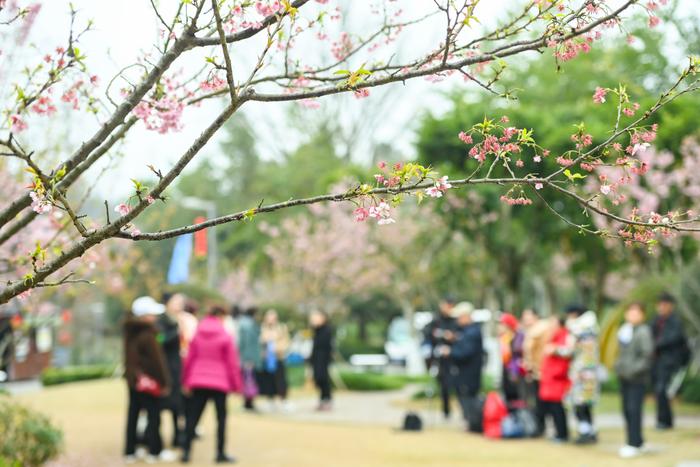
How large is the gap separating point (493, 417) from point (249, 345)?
5.37 m

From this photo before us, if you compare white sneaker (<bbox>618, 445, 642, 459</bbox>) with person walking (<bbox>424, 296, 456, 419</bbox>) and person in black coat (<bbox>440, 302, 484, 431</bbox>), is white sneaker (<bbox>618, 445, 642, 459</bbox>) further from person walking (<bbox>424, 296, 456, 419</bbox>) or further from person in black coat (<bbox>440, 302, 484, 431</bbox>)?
person walking (<bbox>424, 296, 456, 419</bbox>)

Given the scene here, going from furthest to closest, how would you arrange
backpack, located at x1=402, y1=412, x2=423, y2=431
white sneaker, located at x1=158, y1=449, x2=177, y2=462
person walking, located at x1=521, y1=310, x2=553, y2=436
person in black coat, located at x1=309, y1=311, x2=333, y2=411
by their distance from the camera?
person in black coat, located at x1=309, y1=311, x2=333, y2=411
backpack, located at x1=402, y1=412, x2=423, y2=431
person walking, located at x1=521, y1=310, x2=553, y2=436
white sneaker, located at x1=158, y1=449, x2=177, y2=462

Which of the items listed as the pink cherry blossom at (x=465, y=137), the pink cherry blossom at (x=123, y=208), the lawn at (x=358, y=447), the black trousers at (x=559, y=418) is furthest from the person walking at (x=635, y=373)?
the pink cherry blossom at (x=123, y=208)

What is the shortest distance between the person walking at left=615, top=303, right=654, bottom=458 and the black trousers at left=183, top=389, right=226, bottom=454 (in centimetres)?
454

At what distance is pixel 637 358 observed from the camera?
10.0 m

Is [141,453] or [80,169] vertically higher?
[80,169]

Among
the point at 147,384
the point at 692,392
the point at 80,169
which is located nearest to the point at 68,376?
the point at 147,384

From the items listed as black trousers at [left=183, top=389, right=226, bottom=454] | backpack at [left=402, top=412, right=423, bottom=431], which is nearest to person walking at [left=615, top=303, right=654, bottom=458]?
backpack at [left=402, top=412, right=423, bottom=431]

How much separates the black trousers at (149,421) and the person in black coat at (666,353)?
22.7 ft

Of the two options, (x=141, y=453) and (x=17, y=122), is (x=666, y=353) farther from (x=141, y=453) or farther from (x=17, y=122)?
(x=17, y=122)

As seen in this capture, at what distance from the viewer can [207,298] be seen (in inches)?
818

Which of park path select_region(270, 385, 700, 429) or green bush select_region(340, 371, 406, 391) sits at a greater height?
green bush select_region(340, 371, 406, 391)

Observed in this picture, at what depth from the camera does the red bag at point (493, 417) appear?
39.3ft

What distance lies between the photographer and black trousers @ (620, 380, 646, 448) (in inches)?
393
